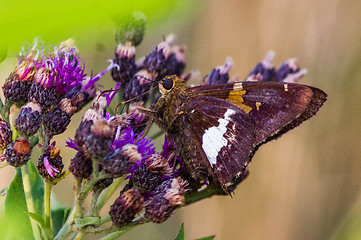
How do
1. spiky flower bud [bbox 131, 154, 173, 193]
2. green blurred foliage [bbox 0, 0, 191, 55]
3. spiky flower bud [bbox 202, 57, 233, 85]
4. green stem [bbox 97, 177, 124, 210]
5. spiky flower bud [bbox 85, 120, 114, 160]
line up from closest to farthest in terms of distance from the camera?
1. green blurred foliage [bbox 0, 0, 191, 55]
2. spiky flower bud [bbox 85, 120, 114, 160]
3. spiky flower bud [bbox 131, 154, 173, 193]
4. green stem [bbox 97, 177, 124, 210]
5. spiky flower bud [bbox 202, 57, 233, 85]

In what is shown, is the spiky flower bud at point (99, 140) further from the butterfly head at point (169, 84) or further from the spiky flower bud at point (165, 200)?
the butterfly head at point (169, 84)

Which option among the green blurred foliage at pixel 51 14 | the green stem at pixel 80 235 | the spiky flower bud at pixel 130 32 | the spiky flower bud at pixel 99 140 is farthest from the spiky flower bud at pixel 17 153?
the green blurred foliage at pixel 51 14

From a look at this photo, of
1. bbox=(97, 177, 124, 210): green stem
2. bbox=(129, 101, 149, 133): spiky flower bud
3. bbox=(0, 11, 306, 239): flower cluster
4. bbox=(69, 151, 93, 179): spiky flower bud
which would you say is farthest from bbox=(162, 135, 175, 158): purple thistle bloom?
bbox=(69, 151, 93, 179): spiky flower bud

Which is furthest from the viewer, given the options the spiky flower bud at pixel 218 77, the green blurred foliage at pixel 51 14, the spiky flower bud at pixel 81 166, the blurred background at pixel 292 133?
the blurred background at pixel 292 133

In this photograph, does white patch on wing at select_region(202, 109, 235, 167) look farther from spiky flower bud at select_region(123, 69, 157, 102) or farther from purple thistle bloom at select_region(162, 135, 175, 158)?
spiky flower bud at select_region(123, 69, 157, 102)

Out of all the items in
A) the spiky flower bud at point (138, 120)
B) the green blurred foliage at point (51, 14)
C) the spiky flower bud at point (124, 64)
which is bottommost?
the green blurred foliage at point (51, 14)

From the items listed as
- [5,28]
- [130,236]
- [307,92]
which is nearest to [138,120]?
[307,92]

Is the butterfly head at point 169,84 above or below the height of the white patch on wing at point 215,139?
above

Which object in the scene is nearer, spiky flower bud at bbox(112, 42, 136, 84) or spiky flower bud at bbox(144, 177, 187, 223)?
spiky flower bud at bbox(144, 177, 187, 223)
